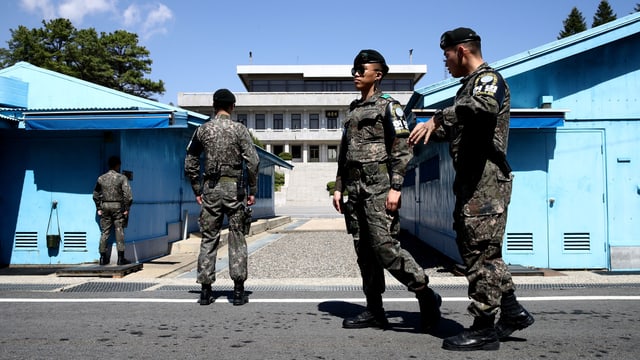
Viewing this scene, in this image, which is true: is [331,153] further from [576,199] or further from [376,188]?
[376,188]

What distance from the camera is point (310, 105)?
193 feet

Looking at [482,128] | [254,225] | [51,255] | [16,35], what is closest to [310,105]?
[16,35]

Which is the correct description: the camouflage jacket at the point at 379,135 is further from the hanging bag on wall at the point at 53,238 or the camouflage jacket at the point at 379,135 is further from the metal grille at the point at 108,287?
the hanging bag on wall at the point at 53,238

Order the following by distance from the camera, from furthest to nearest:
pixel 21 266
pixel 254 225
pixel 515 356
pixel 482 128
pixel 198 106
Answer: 1. pixel 198 106
2. pixel 254 225
3. pixel 21 266
4. pixel 482 128
5. pixel 515 356

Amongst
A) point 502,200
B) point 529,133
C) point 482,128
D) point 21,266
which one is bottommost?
point 21,266

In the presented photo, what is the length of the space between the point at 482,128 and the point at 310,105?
184 feet

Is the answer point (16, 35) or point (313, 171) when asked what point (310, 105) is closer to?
point (313, 171)

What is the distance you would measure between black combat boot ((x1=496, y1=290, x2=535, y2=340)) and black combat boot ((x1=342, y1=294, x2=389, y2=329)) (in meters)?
0.91

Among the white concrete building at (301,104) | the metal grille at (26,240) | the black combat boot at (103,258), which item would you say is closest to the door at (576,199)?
the black combat boot at (103,258)

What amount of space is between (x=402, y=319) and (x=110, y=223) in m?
5.61

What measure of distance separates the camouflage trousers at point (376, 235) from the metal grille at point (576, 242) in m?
5.14

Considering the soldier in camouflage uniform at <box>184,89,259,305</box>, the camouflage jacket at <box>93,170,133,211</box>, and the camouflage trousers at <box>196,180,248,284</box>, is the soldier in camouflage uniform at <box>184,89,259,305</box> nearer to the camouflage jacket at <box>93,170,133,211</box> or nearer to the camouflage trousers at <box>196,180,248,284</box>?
the camouflage trousers at <box>196,180,248,284</box>

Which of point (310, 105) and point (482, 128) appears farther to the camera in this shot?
point (310, 105)

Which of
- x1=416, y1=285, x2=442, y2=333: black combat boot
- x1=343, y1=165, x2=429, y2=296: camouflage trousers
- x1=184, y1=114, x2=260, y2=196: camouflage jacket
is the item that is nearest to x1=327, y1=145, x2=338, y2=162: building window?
x1=184, y1=114, x2=260, y2=196: camouflage jacket
